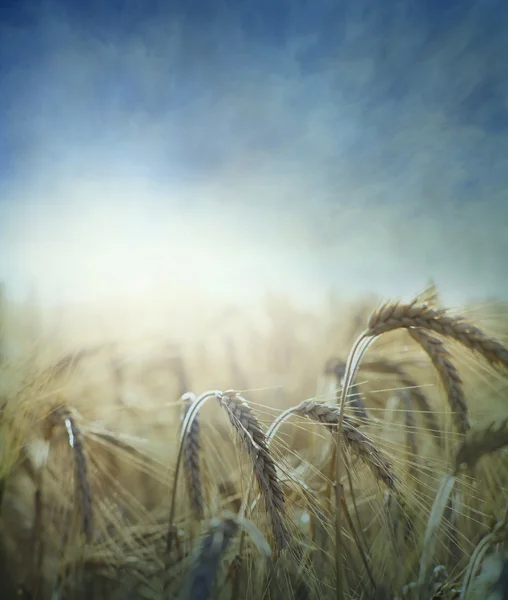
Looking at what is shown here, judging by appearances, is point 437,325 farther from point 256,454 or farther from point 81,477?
point 81,477

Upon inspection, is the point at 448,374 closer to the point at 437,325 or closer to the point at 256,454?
the point at 437,325

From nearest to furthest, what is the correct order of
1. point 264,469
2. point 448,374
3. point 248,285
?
point 264,469 → point 448,374 → point 248,285

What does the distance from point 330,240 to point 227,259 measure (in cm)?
23

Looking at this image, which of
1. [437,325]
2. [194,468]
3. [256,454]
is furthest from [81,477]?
[437,325]

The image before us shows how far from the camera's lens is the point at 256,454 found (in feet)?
2.37

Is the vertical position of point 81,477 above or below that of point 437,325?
below

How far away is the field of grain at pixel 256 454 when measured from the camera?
0.73m

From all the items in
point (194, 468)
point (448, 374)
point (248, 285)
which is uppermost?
point (248, 285)

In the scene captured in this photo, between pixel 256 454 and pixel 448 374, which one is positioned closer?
pixel 256 454

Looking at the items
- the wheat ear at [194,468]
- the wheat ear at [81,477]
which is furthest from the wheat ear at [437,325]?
the wheat ear at [81,477]

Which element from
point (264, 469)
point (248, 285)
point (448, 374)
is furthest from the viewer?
point (248, 285)

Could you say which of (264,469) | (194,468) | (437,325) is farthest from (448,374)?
(194,468)

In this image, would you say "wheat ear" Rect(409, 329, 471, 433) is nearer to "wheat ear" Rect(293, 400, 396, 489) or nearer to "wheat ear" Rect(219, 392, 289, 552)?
"wheat ear" Rect(293, 400, 396, 489)

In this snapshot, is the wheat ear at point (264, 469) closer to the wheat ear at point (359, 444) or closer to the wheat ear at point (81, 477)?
the wheat ear at point (359, 444)
